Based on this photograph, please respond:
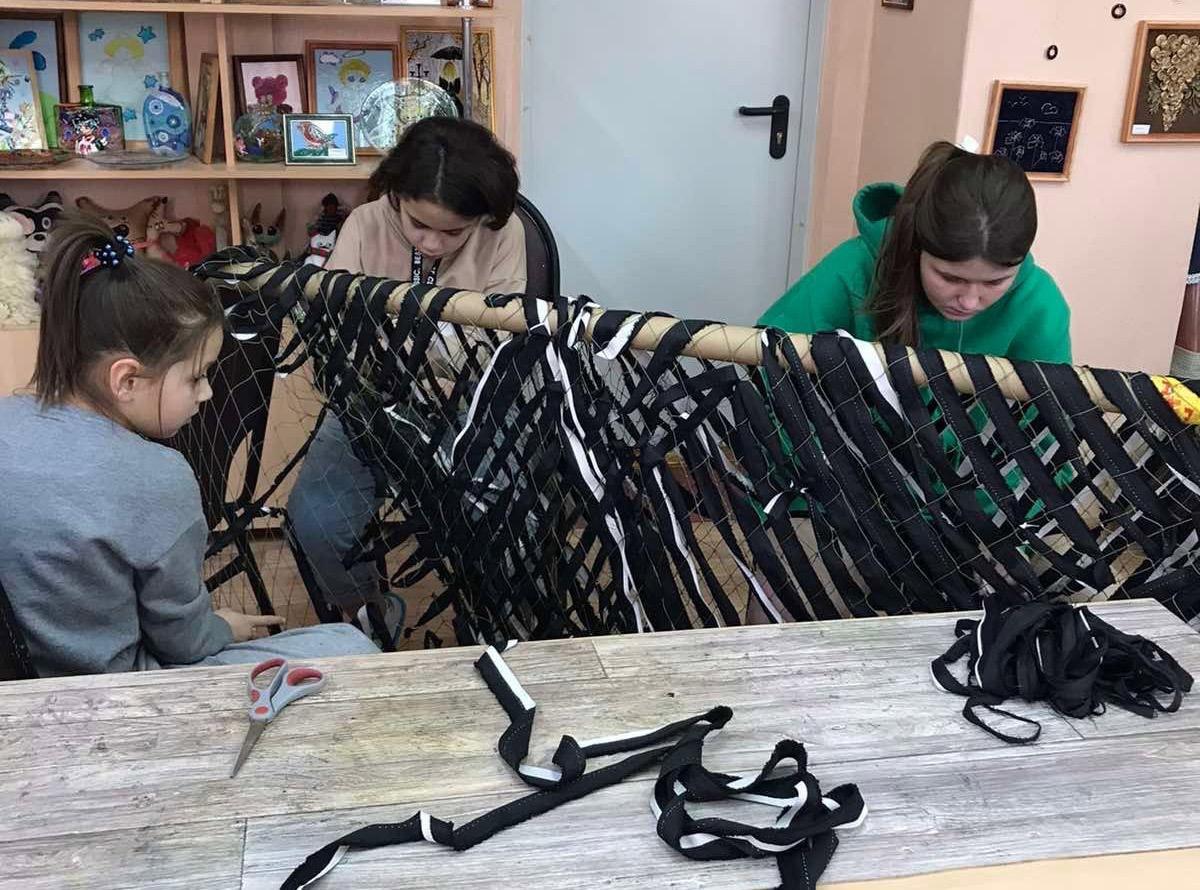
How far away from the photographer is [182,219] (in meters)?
3.15

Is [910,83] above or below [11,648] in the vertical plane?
above

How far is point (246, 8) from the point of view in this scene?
277cm

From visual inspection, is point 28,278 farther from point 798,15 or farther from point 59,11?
point 798,15

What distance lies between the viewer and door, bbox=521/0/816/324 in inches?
132

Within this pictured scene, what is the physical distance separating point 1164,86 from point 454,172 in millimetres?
1928

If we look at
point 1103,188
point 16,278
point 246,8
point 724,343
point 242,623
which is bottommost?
point 242,623

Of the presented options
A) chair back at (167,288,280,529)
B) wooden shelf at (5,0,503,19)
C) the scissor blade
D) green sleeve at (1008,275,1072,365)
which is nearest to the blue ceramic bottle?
wooden shelf at (5,0,503,19)

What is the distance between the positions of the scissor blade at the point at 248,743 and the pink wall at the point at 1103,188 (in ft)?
7.92

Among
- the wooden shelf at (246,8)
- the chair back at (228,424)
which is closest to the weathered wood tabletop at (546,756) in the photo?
the chair back at (228,424)

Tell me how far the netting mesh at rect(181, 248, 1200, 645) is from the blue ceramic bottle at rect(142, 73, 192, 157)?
5.10 ft

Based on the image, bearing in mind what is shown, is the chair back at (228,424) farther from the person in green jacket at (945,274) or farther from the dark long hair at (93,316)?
the person in green jacket at (945,274)

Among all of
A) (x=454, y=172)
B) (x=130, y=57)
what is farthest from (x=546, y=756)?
(x=130, y=57)

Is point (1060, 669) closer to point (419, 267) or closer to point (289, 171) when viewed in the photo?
point (419, 267)

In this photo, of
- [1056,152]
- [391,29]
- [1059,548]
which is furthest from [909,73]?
[1059,548]
